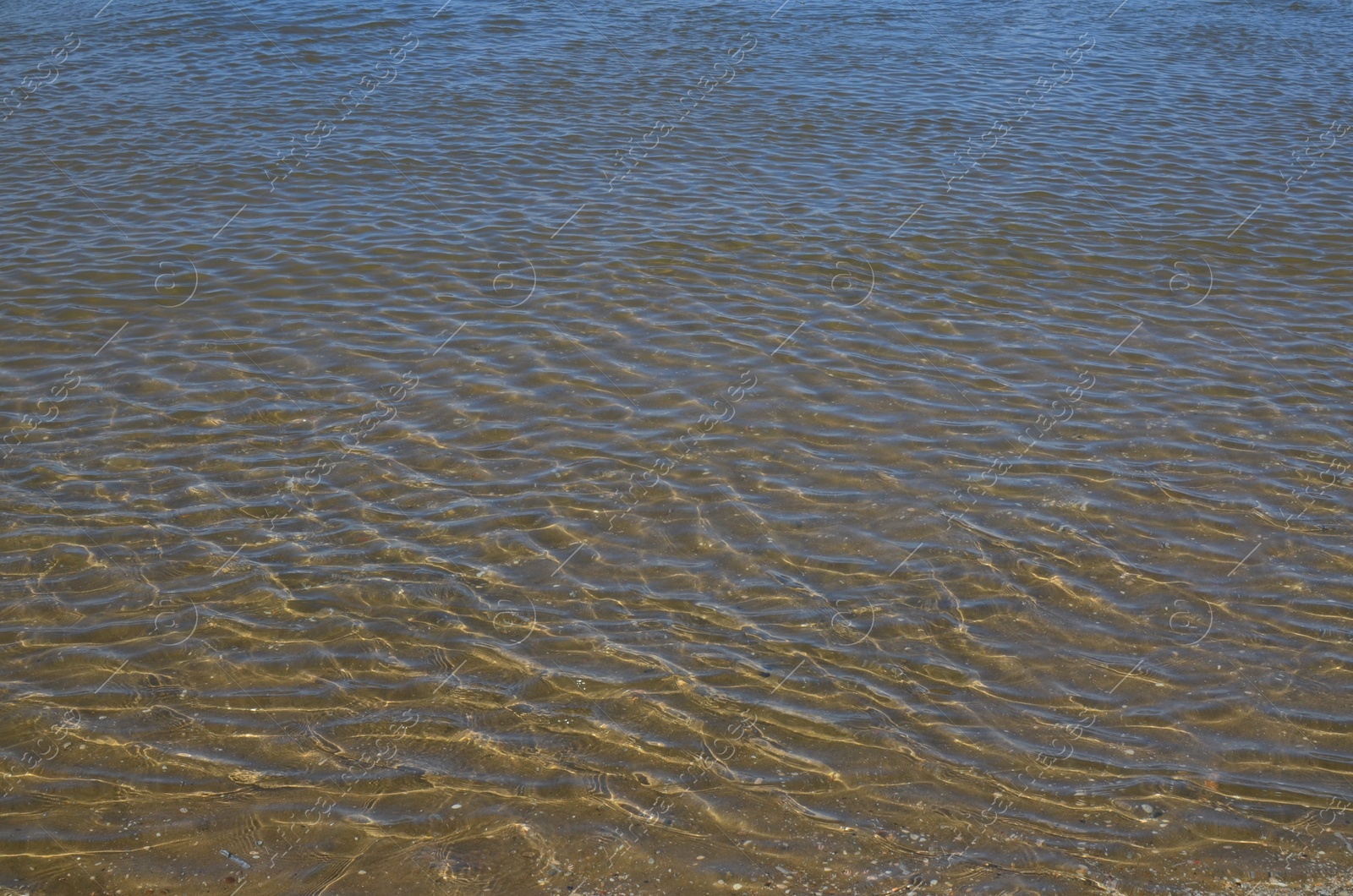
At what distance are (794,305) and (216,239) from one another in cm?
602

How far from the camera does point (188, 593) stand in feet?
22.6

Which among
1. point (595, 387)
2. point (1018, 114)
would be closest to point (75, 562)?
point (595, 387)

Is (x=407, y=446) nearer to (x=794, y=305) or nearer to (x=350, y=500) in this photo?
(x=350, y=500)

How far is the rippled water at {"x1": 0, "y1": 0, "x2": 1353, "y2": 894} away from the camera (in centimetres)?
551

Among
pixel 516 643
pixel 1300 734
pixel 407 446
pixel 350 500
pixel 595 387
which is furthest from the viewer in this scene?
pixel 595 387

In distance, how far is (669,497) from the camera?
795cm

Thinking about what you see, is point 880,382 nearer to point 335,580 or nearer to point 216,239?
point 335,580

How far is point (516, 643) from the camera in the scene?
6578mm

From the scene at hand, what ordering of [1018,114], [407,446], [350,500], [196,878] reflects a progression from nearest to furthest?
[196,878], [350,500], [407,446], [1018,114]

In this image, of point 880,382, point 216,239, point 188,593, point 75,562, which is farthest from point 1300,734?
point 216,239

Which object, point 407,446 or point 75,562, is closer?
point 75,562

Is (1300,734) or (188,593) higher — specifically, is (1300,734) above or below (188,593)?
below

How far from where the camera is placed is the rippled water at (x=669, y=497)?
18.1 ft

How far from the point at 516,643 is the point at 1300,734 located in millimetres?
4302
